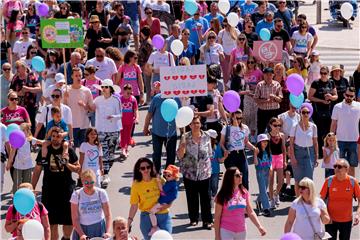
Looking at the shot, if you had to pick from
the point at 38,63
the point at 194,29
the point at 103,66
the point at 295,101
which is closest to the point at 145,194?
the point at 295,101

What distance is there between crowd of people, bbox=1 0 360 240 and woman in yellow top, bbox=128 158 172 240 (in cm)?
1

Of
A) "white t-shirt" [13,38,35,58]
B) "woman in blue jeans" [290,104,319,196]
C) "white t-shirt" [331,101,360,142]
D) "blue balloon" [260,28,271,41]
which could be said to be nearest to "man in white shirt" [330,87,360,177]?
"white t-shirt" [331,101,360,142]

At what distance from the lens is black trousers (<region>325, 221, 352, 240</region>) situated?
14.4 m

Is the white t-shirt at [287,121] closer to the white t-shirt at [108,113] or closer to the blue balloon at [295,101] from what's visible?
the blue balloon at [295,101]

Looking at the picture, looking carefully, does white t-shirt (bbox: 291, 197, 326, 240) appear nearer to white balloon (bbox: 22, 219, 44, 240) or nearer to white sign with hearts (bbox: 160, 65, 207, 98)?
white balloon (bbox: 22, 219, 44, 240)

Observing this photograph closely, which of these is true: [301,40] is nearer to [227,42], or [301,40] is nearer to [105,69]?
[227,42]

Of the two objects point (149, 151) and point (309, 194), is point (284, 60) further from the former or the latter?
point (309, 194)

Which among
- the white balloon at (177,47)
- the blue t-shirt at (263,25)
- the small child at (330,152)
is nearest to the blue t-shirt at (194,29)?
the blue t-shirt at (263,25)

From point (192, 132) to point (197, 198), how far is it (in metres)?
0.85

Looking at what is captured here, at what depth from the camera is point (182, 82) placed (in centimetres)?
1705

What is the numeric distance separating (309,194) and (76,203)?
2583 mm

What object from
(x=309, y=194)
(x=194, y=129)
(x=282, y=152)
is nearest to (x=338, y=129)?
(x=282, y=152)

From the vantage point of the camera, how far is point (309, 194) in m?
13.5

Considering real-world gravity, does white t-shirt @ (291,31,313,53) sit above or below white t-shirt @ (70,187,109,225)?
above
